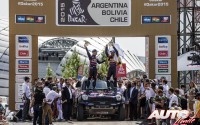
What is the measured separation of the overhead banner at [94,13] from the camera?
2844 cm

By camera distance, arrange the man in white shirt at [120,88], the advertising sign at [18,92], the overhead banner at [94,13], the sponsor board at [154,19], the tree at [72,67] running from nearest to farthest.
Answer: the man in white shirt at [120,88] → the advertising sign at [18,92] → the overhead banner at [94,13] → the sponsor board at [154,19] → the tree at [72,67]

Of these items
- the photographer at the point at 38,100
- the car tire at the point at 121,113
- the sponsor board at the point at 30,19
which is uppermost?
the sponsor board at the point at 30,19

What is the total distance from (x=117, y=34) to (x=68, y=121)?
5.95m

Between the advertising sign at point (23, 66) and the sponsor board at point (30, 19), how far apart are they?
193 cm

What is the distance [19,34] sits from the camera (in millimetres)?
28172

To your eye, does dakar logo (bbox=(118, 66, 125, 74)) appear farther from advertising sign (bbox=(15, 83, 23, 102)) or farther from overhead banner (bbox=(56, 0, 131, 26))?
advertising sign (bbox=(15, 83, 23, 102))

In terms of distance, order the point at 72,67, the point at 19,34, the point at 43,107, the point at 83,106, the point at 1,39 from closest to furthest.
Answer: the point at 43,107 → the point at 83,106 → the point at 19,34 → the point at 72,67 → the point at 1,39

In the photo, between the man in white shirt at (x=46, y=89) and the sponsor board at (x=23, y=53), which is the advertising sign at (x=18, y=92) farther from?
the man in white shirt at (x=46, y=89)

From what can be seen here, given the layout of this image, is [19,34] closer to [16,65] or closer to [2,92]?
[16,65]

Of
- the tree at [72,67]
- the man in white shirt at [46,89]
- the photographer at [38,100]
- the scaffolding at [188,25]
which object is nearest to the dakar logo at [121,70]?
the scaffolding at [188,25]

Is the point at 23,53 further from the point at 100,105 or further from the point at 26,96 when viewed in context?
the point at 100,105

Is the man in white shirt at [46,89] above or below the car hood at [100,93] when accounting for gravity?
above

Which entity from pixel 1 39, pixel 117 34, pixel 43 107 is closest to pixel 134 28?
pixel 117 34

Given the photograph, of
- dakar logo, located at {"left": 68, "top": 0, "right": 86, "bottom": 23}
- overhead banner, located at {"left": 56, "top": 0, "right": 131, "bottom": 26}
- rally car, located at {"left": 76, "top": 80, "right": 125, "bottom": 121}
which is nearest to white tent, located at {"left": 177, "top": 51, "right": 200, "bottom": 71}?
overhead banner, located at {"left": 56, "top": 0, "right": 131, "bottom": 26}
